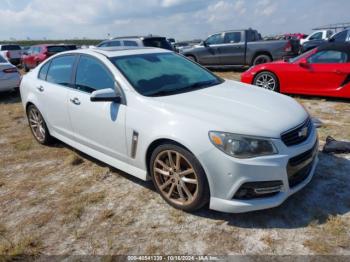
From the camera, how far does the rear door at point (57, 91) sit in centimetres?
409

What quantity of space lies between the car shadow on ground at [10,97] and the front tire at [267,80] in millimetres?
6851

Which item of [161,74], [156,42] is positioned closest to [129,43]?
[156,42]

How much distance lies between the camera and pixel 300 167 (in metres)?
2.81

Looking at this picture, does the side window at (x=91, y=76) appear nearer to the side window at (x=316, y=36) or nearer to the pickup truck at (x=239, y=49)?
the pickup truck at (x=239, y=49)

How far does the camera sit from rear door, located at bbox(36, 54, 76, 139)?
4.09 m

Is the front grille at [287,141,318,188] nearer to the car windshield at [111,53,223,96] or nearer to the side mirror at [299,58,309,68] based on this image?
the car windshield at [111,53,223,96]

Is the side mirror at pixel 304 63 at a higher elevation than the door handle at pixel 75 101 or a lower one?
higher

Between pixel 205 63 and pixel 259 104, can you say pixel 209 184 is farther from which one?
pixel 205 63

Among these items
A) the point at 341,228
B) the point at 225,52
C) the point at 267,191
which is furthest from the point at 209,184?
the point at 225,52

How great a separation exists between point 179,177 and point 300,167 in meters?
1.13

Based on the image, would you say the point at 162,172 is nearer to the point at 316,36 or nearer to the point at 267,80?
the point at 267,80

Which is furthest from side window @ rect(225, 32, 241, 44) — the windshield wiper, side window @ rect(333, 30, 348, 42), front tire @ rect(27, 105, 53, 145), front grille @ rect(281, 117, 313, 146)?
front grille @ rect(281, 117, 313, 146)

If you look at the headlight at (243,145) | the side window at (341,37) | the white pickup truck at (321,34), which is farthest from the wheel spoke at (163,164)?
the white pickup truck at (321,34)

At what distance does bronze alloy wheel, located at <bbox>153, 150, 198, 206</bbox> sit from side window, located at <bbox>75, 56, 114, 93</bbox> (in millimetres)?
1069
